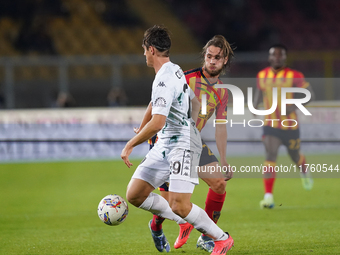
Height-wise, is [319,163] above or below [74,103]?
below

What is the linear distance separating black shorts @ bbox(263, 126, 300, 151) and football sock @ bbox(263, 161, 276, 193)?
35 centimetres

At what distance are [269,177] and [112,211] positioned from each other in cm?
304

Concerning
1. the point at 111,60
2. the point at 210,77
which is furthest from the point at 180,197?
the point at 111,60

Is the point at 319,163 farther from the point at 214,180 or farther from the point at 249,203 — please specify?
the point at 214,180

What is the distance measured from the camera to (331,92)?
12891 millimetres

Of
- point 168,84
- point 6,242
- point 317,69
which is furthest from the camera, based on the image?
point 317,69

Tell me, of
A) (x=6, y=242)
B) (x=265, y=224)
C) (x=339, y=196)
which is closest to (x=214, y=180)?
(x=265, y=224)

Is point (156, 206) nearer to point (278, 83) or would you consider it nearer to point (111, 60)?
point (278, 83)

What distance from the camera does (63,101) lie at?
502 inches

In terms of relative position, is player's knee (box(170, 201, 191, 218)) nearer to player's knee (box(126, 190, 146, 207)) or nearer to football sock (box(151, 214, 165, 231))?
player's knee (box(126, 190, 146, 207))

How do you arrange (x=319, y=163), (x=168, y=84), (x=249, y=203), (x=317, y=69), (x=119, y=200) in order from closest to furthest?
(x=168, y=84)
(x=119, y=200)
(x=249, y=203)
(x=319, y=163)
(x=317, y=69)

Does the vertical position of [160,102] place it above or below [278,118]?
above

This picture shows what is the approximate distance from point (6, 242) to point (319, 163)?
7.19 meters

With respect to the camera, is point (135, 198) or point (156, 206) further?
point (156, 206)
